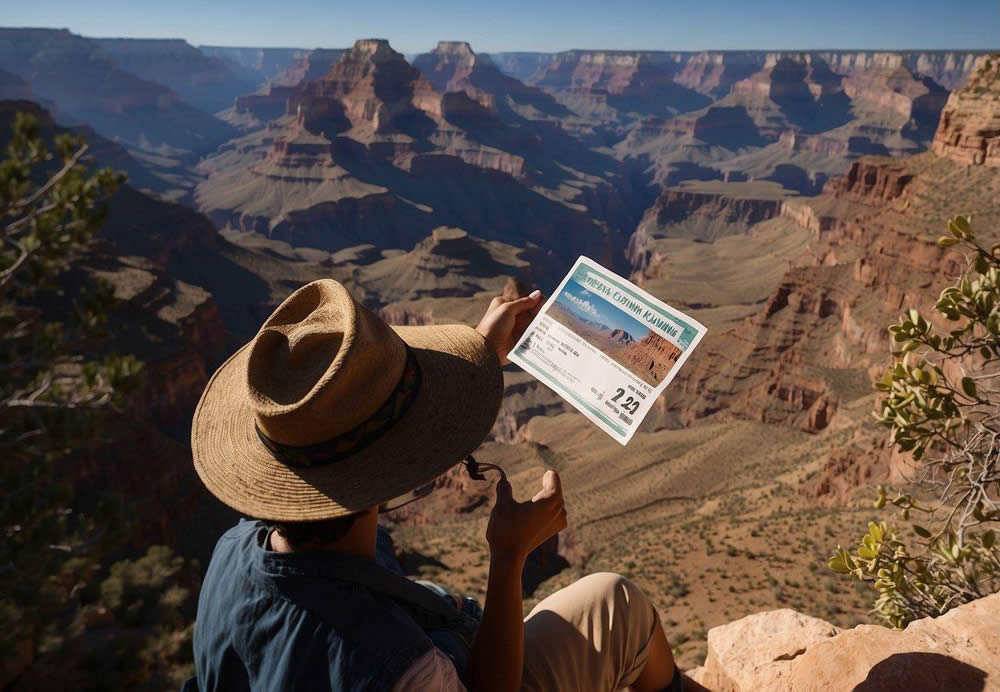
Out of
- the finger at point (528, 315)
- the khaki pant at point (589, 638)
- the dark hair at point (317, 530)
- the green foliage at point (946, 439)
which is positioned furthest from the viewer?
the finger at point (528, 315)

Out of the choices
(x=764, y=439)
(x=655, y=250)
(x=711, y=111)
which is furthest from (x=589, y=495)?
(x=711, y=111)

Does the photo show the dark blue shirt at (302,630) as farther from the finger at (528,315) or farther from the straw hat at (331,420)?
the finger at (528,315)

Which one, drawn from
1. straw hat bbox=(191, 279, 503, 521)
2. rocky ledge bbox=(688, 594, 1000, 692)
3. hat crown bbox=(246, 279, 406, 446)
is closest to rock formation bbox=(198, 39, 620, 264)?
rocky ledge bbox=(688, 594, 1000, 692)

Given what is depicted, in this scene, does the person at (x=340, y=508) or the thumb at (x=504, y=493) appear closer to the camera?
the person at (x=340, y=508)

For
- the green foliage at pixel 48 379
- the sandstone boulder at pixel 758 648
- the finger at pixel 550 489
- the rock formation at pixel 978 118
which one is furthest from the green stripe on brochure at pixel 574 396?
the rock formation at pixel 978 118

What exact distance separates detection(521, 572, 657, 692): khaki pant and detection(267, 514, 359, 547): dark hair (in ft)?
4.40

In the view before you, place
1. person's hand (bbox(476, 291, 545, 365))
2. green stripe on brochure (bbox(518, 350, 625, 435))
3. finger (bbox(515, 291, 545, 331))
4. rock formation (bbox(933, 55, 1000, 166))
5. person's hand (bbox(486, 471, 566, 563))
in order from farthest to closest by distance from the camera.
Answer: rock formation (bbox(933, 55, 1000, 166)) → finger (bbox(515, 291, 545, 331)) → person's hand (bbox(476, 291, 545, 365)) → green stripe on brochure (bbox(518, 350, 625, 435)) → person's hand (bbox(486, 471, 566, 563))

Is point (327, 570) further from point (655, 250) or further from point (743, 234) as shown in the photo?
point (743, 234)

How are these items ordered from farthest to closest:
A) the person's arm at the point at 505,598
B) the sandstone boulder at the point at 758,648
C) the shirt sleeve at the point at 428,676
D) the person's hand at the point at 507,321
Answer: the sandstone boulder at the point at 758,648 → the person's hand at the point at 507,321 → the person's arm at the point at 505,598 → the shirt sleeve at the point at 428,676

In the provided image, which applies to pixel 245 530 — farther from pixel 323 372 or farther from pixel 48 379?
pixel 48 379

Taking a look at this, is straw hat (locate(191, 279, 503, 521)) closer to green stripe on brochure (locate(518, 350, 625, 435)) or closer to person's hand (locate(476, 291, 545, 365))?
green stripe on brochure (locate(518, 350, 625, 435))

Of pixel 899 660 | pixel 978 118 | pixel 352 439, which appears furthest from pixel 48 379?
pixel 978 118

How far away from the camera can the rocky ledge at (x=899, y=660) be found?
147 inches

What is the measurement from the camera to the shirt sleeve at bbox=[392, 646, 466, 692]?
243cm
